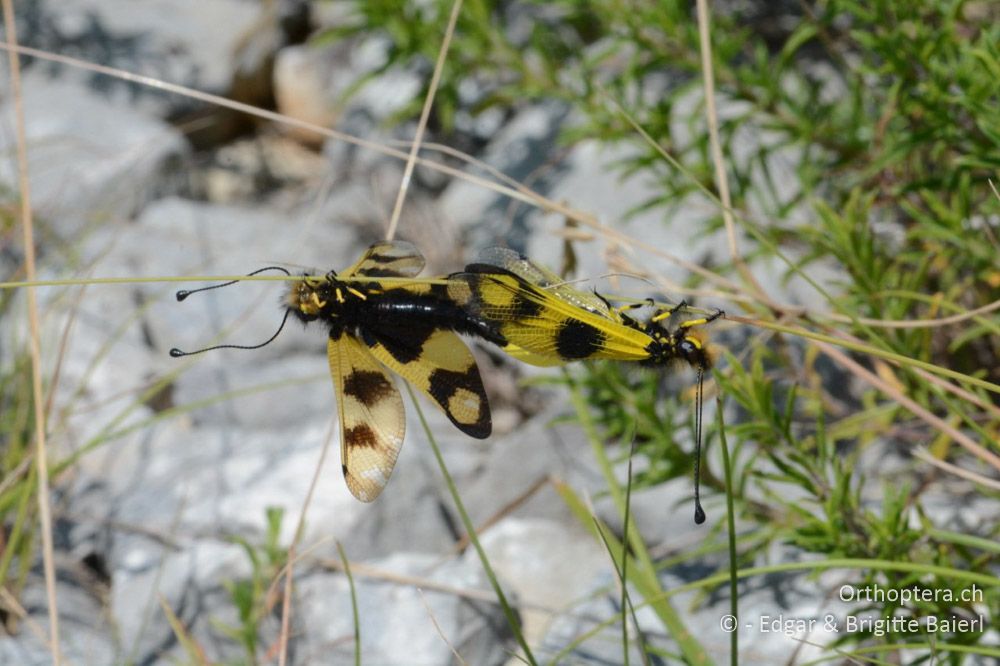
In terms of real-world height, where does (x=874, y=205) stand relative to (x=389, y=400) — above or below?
above

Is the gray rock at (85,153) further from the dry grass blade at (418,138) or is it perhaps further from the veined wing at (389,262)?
the veined wing at (389,262)

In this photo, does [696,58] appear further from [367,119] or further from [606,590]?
[367,119]

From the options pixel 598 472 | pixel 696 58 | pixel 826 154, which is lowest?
pixel 598 472

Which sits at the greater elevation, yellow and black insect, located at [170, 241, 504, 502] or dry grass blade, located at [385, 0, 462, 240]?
dry grass blade, located at [385, 0, 462, 240]

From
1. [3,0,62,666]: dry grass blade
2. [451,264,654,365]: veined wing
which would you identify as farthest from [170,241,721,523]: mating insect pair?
[3,0,62,666]: dry grass blade

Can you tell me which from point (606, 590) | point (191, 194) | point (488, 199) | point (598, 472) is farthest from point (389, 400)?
point (191, 194)

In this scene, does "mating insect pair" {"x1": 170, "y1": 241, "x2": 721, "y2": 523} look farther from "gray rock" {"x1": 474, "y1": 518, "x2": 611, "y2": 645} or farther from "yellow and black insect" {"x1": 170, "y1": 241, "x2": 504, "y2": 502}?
"gray rock" {"x1": 474, "y1": 518, "x2": 611, "y2": 645}
